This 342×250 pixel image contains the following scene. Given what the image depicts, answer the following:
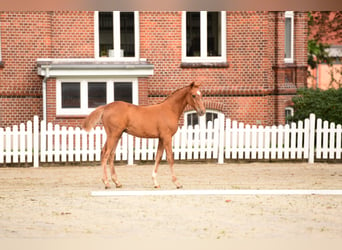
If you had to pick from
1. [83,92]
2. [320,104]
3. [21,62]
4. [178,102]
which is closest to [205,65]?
[320,104]

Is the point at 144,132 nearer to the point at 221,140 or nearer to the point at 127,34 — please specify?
the point at 221,140

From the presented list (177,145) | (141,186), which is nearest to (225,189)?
(141,186)

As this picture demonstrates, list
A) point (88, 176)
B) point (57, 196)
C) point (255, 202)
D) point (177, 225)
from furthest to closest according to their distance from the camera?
point (88, 176) < point (57, 196) < point (255, 202) < point (177, 225)

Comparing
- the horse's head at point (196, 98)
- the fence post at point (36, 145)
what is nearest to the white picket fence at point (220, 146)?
the fence post at point (36, 145)

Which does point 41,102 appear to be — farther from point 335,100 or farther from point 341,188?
point 341,188

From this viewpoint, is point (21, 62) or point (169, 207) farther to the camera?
point (21, 62)

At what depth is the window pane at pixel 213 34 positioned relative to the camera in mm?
20812

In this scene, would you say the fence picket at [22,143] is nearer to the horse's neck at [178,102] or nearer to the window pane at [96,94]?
the window pane at [96,94]

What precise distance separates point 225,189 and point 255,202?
1.85 m

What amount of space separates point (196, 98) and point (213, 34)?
9470 millimetres

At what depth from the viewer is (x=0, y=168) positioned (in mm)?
16469

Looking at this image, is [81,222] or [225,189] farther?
[225,189]

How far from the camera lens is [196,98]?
38.5 ft

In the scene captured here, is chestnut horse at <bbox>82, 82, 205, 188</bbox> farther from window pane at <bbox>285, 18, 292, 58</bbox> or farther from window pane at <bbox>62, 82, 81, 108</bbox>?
window pane at <bbox>285, 18, 292, 58</bbox>
